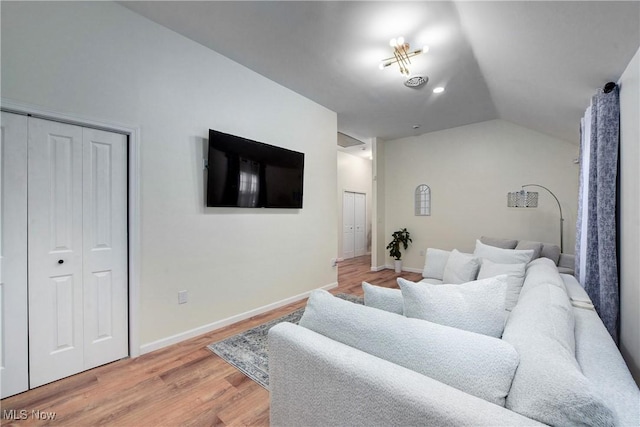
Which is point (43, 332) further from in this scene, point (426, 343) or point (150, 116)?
point (426, 343)

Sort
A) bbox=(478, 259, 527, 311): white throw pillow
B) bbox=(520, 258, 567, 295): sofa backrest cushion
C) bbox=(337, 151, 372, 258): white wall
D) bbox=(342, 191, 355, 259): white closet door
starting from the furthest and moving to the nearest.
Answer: bbox=(342, 191, 355, 259): white closet door, bbox=(337, 151, 372, 258): white wall, bbox=(478, 259, 527, 311): white throw pillow, bbox=(520, 258, 567, 295): sofa backrest cushion

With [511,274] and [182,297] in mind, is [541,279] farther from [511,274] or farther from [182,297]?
[182,297]

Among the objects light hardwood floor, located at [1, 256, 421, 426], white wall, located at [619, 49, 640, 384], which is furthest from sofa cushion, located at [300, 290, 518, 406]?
white wall, located at [619, 49, 640, 384]

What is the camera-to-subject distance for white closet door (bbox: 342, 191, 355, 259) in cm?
700

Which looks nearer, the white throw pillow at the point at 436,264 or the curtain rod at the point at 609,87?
the curtain rod at the point at 609,87

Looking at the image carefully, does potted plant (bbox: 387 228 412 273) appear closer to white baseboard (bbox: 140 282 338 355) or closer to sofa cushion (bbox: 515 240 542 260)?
sofa cushion (bbox: 515 240 542 260)

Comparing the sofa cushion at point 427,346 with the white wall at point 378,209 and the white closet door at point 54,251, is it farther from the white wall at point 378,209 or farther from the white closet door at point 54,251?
the white wall at point 378,209

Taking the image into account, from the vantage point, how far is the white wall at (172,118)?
1893 millimetres

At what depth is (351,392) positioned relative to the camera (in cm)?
97

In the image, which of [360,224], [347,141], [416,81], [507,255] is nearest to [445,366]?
[507,255]

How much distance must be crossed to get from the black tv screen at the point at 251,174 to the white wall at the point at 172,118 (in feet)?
0.41

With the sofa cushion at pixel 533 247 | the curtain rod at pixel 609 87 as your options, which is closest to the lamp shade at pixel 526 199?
the sofa cushion at pixel 533 247

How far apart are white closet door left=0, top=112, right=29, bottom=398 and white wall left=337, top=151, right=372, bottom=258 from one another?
18.3ft

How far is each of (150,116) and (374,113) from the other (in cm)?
314
